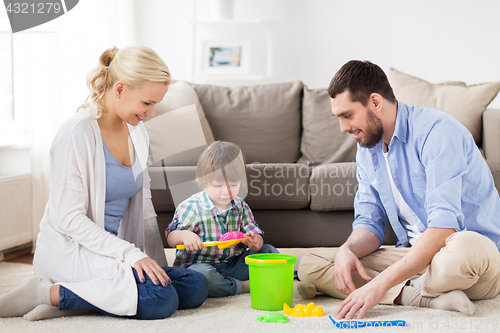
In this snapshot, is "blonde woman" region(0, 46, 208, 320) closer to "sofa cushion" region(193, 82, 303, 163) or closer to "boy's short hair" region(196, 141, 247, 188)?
"boy's short hair" region(196, 141, 247, 188)

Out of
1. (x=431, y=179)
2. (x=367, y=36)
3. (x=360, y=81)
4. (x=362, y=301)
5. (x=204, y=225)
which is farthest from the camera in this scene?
(x=367, y=36)

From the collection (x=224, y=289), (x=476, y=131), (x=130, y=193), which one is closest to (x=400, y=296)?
(x=224, y=289)

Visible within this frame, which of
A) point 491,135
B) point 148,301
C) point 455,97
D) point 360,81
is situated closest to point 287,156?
point 455,97

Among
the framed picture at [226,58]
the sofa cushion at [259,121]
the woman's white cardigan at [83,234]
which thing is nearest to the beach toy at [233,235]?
the woman's white cardigan at [83,234]

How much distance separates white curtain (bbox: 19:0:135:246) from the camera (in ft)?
8.01

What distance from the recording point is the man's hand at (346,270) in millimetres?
1383

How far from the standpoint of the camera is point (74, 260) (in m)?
1.37

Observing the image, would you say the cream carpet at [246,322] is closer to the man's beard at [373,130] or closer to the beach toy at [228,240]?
the beach toy at [228,240]

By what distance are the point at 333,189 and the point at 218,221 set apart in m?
0.59

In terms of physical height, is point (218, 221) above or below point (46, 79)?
below

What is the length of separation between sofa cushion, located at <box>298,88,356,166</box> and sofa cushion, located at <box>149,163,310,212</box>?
1.89 ft

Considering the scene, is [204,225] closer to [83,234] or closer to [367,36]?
[83,234]

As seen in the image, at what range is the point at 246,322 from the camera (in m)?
1.30

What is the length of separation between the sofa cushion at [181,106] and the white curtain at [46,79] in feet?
1.86
